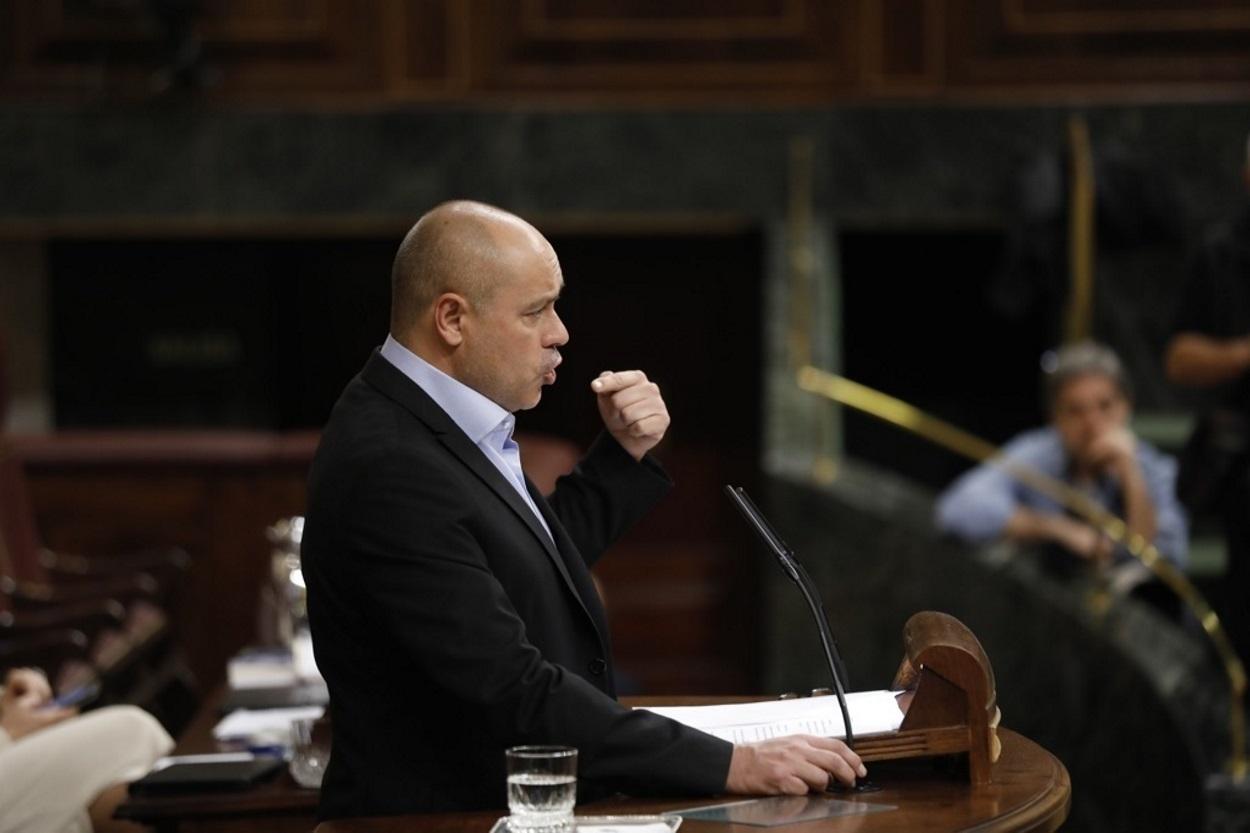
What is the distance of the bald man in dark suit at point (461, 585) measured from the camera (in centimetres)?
213

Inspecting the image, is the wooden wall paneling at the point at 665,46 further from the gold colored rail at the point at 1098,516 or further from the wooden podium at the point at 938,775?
the wooden podium at the point at 938,775

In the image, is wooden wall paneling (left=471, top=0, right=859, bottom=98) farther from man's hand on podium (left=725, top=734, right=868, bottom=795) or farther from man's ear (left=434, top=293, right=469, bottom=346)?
man's hand on podium (left=725, top=734, right=868, bottom=795)

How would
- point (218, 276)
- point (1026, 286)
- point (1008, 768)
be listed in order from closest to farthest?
point (1008, 768), point (1026, 286), point (218, 276)

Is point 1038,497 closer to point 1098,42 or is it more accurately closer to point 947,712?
point 1098,42

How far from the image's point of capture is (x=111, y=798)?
321 cm

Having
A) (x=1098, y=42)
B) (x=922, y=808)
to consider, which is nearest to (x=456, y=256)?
(x=922, y=808)

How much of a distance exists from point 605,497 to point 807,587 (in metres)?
0.39

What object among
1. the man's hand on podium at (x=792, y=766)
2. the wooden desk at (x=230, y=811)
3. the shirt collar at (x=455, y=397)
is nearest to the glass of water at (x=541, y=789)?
the man's hand on podium at (x=792, y=766)

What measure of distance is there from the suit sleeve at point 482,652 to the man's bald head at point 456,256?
0.78 ft

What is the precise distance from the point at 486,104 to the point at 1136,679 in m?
3.36

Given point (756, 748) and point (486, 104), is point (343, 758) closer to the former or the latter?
point (756, 748)

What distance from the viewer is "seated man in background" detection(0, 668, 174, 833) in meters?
3.12

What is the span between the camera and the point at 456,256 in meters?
2.28

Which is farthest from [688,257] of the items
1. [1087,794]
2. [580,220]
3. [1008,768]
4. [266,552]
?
[1008,768]
